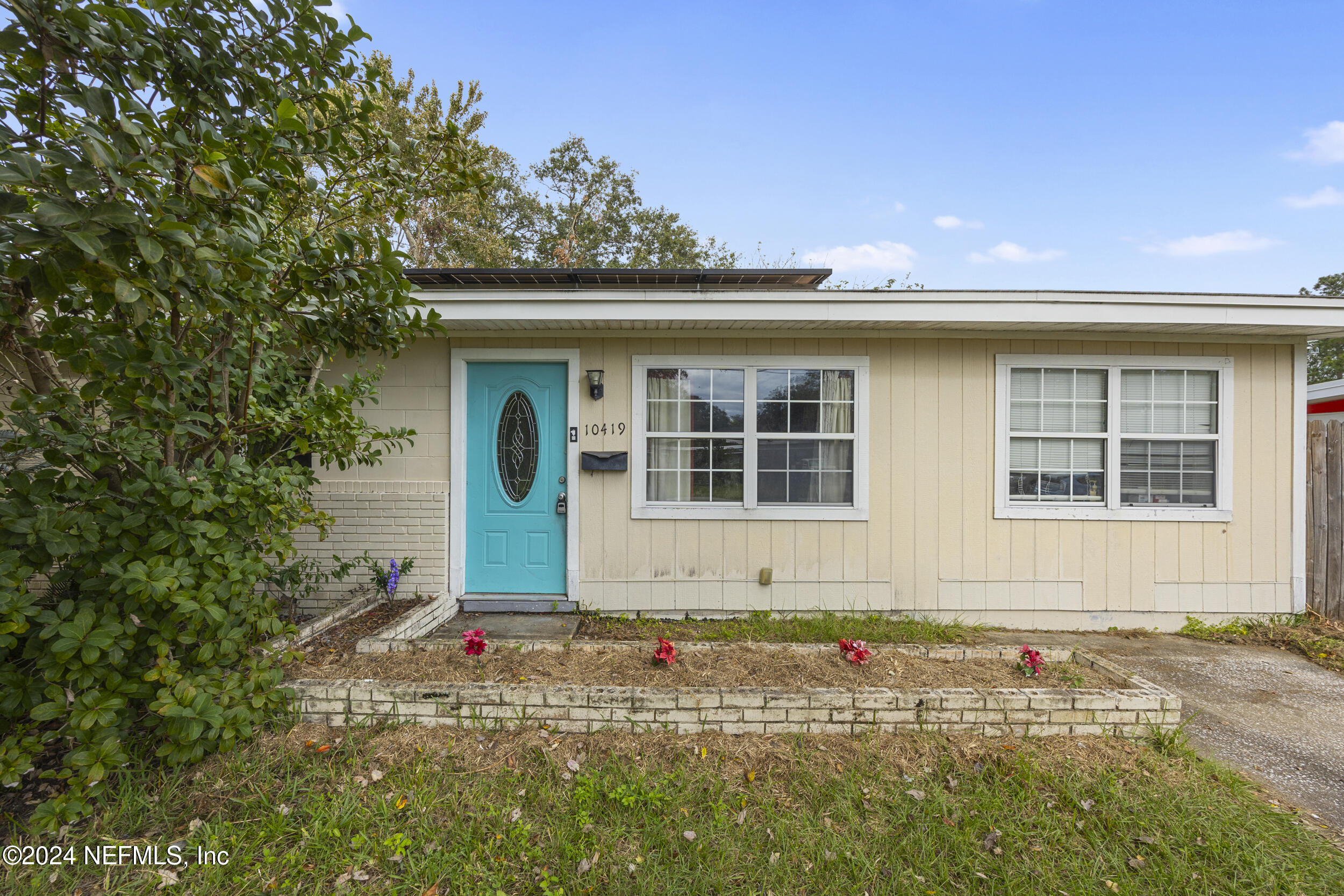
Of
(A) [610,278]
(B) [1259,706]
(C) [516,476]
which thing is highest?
(A) [610,278]

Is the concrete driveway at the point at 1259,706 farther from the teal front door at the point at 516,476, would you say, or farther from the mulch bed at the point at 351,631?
the mulch bed at the point at 351,631

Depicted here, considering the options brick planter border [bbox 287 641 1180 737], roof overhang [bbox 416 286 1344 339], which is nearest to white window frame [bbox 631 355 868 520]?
roof overhang [bbox 416 286 1344 339]

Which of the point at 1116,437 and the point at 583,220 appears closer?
the point at 1116,437

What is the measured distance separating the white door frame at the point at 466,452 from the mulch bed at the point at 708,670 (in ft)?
4.82

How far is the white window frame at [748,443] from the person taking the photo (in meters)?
4.47

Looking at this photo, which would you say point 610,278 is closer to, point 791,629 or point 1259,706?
point 791,629

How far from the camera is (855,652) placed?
9.36 feet

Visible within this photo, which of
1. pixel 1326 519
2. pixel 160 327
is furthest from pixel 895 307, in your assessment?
pixel 160 327

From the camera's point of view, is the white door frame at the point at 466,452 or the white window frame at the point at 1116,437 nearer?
the white window frame at the point at 1116,437

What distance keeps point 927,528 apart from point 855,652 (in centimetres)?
203

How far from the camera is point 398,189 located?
2717mm

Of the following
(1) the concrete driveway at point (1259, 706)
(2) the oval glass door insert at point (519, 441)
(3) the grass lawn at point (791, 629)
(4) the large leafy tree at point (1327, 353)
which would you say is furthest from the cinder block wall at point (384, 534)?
(4) the large leafy tree at point (1327, 353)

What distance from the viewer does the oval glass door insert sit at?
15.0 feet

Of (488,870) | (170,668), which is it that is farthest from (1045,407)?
(170,668)
